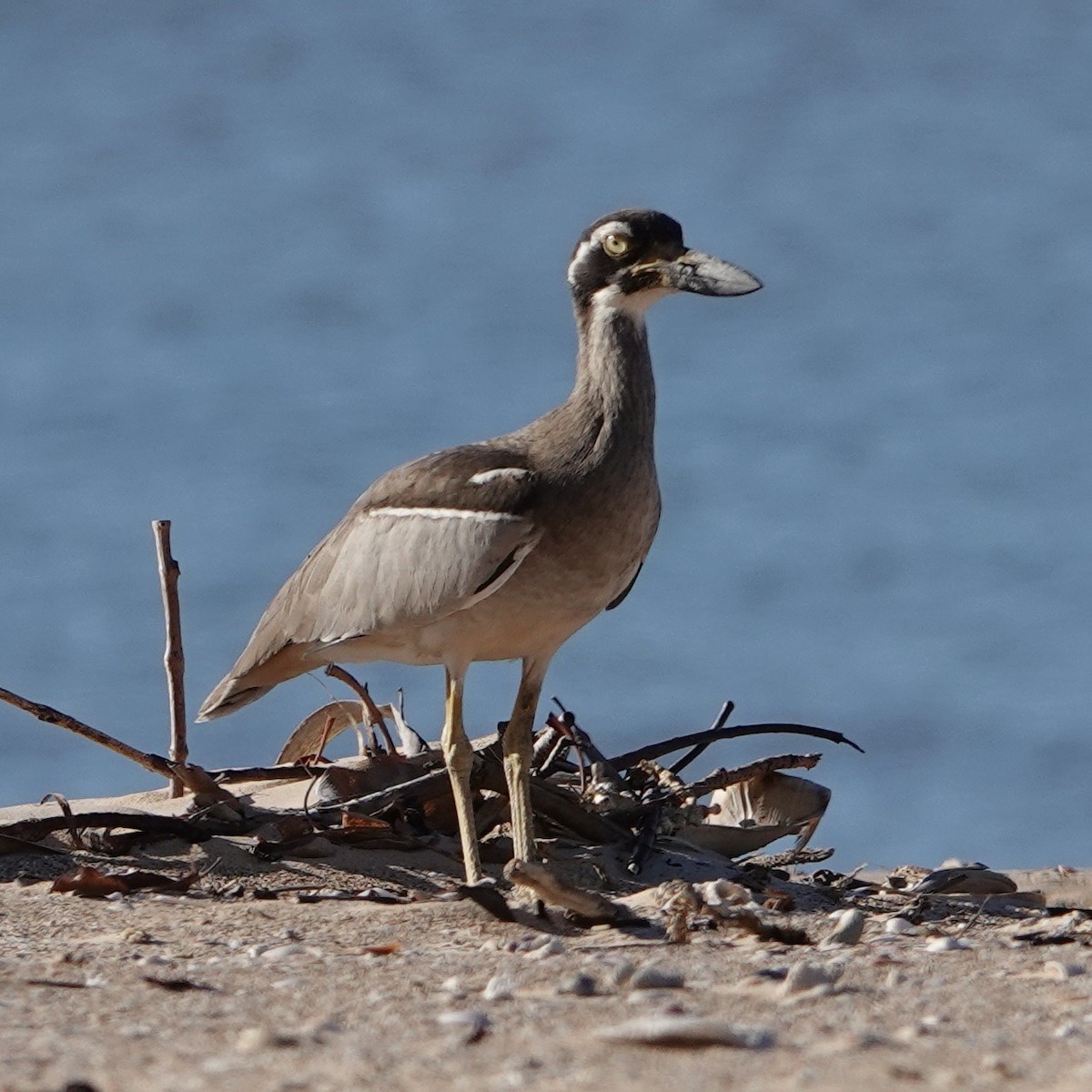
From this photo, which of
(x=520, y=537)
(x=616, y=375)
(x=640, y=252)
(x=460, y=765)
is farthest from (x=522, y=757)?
(x=640, y=252)

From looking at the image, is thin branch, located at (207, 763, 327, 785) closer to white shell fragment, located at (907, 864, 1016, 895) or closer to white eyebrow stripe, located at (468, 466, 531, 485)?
white eyebrow stripe, located at (468, 466, 531, 485)

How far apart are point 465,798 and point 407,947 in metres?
1.43

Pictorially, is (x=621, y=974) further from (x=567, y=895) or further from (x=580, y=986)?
(x=567, y=895)

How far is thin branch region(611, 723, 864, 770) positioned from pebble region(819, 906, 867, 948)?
144cm

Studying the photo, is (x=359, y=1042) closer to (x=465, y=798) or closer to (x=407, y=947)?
(x=407, y=947)

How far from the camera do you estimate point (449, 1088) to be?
118 inches

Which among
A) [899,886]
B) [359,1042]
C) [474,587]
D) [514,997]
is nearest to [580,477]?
[474,587]

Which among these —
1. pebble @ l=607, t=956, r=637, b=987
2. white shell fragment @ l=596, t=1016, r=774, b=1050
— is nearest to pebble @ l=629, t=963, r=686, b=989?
pebble @ l=607, t=956, r=637, b=987

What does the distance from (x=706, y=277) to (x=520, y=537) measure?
129 cm

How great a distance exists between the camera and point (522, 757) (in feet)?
20.4

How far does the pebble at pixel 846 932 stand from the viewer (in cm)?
475

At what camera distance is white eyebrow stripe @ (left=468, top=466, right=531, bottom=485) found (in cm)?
627

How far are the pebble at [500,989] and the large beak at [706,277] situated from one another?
10.8ft

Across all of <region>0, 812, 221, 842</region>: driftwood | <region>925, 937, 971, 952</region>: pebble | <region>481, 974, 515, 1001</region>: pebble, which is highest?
<region>0, 812, 221, 842</region>: driftwood
